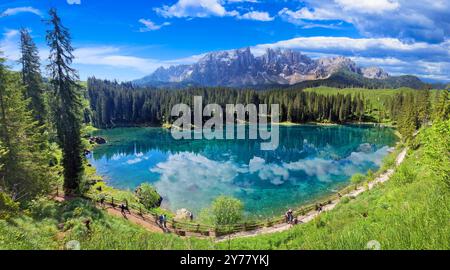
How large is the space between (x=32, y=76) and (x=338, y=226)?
129 ft

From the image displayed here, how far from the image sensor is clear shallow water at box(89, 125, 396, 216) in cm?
4078

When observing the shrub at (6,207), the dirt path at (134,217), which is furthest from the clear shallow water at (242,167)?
the shrub at (6,207)

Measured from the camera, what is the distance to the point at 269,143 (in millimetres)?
87188

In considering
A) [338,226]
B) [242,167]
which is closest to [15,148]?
[338,226]

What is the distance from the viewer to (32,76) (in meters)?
36.7

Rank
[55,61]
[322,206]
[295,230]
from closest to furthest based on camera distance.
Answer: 1. [295,230]
2. [55,61]
3. [322,206]

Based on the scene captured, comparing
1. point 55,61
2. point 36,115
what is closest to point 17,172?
point 55,61

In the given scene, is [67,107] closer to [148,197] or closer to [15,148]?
[15,148]

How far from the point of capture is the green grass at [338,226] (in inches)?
227

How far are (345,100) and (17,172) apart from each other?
145m

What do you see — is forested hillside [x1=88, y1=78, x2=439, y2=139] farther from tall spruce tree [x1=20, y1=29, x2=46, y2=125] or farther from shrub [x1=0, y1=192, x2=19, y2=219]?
shrub [x1=0, y1=192, x2=19, y2=219]

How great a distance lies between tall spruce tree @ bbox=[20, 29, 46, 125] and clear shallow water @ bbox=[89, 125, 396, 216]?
16122mm

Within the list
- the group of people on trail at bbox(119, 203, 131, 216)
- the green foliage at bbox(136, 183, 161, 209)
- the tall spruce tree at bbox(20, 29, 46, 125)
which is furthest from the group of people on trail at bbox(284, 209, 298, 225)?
the tall spruce tree at bbox(20, 29, 46, 125)
